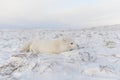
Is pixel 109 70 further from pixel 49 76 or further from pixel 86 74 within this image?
pixel 49 76

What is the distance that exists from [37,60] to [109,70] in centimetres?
147

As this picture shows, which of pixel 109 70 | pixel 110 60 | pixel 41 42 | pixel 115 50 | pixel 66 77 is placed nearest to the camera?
pixel 66 77

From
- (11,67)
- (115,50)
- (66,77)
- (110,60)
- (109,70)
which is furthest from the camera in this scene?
(115,50)

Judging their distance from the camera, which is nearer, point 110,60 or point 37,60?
point 37,60

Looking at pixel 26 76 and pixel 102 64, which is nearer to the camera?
pixel 26 76

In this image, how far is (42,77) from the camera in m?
5.18

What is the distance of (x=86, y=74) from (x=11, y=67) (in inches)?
62.7

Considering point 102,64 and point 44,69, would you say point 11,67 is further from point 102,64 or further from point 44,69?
point 102,64

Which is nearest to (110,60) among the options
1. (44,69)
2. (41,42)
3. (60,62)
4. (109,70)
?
(109,70)

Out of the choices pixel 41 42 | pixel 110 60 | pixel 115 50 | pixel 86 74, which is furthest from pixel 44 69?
pixel 41 42

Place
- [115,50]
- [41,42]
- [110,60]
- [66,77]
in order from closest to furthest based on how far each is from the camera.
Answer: [66,77], [110,60], [115,50], [41,42]

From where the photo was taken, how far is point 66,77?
5.13 meters

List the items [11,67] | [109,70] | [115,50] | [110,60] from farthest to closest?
[115,50]
[110,60]
[11,67]
[109,70]

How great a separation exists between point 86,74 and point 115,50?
8.72ft
